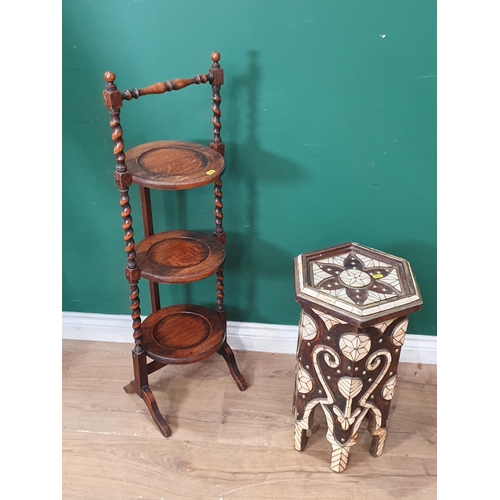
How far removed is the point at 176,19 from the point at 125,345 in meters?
1.25

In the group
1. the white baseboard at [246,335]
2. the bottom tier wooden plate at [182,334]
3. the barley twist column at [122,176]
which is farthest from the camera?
the white baseboard at [246,335]

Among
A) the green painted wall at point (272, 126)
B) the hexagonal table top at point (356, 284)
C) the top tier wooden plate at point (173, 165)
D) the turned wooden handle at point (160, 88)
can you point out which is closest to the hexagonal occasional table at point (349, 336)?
the hexagonal table top at point (356, 284)

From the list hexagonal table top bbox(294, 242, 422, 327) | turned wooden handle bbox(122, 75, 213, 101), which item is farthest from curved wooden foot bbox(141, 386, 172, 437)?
turned wooden handle bbox(122, 75, 213, 101)

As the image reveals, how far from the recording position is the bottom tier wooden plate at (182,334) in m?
1.76

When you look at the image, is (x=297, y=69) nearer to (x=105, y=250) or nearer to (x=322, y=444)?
(x=105, y=250)

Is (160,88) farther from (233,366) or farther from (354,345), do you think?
(233,366)

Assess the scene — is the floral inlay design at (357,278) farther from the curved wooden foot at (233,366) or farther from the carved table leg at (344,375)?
the curved wooden foot at (233,366)

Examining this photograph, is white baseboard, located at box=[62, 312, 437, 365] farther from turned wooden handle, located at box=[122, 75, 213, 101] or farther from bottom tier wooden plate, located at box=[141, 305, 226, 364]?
turned wooden handle, located at box=[122, 75, 213, 101]

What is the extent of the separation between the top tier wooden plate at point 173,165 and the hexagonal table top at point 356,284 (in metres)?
0.40

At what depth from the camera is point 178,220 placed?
6.30ft

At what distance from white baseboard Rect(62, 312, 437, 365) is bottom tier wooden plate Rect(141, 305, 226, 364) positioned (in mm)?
213

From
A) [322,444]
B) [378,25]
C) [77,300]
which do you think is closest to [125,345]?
[77,300]

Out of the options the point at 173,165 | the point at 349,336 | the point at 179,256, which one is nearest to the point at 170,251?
the point at 179,256

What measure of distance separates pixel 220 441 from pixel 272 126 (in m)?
1.05
